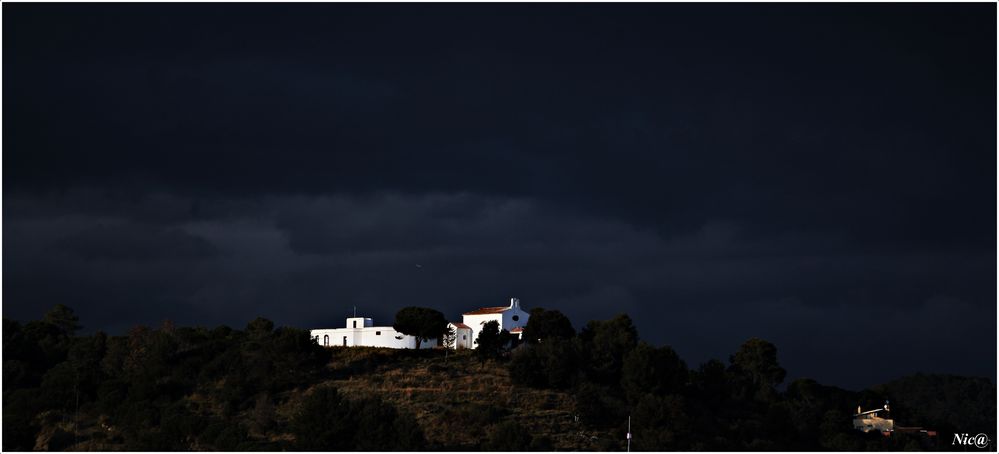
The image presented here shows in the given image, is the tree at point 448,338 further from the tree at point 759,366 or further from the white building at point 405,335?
the tree at point 759,366

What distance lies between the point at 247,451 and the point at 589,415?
21523mm

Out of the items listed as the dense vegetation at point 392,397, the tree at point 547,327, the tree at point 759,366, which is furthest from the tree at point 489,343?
the tree at point 759,366

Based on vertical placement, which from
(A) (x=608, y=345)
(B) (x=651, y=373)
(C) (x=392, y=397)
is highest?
(A) (x=608, y=345)

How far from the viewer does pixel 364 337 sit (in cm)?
9625

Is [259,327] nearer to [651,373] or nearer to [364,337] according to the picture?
[364,337]

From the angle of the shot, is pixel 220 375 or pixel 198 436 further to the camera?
pixel 220 375

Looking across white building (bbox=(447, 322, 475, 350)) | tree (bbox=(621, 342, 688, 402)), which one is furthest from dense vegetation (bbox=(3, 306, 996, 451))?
white building (bbox=(447, 322, 475, 350))

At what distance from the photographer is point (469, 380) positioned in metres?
81.9

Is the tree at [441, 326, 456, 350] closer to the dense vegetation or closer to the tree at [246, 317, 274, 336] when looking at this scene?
the dense vegetation

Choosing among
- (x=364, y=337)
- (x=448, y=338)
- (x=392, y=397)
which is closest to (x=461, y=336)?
(x=448, y=338)

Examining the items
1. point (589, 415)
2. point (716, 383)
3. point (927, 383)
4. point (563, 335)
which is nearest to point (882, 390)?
point (716, 383)

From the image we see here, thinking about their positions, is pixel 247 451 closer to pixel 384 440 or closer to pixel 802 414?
pixel 384 440

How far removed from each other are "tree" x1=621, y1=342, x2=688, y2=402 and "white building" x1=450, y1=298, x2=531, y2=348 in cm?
1297

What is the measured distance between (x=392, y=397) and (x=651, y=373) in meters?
18.7
